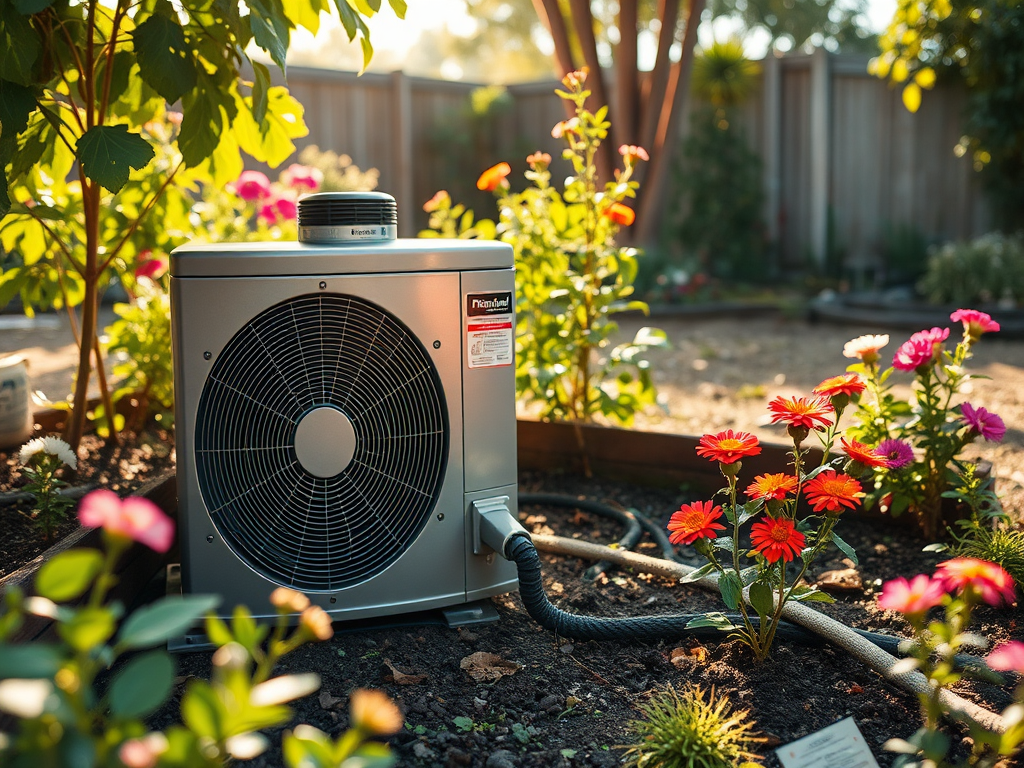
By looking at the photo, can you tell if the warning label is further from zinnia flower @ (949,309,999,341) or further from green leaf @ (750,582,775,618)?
zinnia flower @ (949,309,999,341)

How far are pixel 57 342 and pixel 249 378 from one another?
3631 millimetres

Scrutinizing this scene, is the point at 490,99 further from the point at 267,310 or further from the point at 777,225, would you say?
the point at 267,310

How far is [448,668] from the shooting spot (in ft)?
4.91

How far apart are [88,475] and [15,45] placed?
3.16 feet

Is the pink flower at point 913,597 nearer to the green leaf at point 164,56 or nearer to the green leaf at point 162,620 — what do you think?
the green leaf at point 162,620

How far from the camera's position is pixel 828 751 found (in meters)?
1.20

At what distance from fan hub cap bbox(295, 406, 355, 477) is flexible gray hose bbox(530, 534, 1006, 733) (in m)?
0.62

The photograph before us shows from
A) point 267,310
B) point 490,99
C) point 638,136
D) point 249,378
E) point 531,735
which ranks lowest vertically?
point 531,735

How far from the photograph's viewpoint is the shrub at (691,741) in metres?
1.15

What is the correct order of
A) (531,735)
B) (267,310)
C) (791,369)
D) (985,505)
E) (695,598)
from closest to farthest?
(531,735) < (267,310) < (695,598) < (985,505) < (791,369)

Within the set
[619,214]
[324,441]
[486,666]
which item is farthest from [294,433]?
[619,214]

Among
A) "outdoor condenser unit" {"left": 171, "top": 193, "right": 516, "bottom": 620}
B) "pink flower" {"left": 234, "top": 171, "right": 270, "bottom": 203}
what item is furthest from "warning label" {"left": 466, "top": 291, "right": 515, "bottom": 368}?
"pink flower" {"left": 234, "top": 171, "right": 270, "bottom": 203}

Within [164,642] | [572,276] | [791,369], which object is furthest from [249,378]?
[791,369]

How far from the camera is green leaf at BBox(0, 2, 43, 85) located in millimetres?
1427
